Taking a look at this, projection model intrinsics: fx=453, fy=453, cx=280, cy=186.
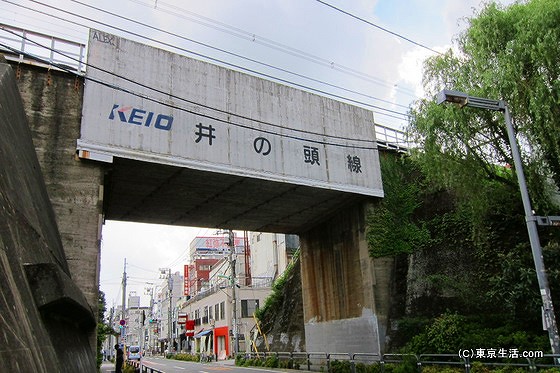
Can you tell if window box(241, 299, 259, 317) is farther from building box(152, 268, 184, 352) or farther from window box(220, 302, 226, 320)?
building box(152, 268, 184, 352)

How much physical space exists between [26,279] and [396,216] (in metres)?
18.3

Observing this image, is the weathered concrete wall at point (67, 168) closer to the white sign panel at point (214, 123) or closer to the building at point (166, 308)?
the white sign panel at point (214, 123)

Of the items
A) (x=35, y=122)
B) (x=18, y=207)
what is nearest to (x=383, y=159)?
(x=35, y=122)

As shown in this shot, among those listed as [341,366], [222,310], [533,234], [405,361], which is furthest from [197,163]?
[222,310]

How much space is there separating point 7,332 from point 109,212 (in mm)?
17574

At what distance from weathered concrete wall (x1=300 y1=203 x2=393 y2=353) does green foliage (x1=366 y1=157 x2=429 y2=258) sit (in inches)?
21.7

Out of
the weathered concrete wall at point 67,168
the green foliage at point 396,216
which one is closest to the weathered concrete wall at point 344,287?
the green foliage at point 396,216

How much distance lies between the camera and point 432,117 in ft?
58.5

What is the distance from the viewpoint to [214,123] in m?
17.9

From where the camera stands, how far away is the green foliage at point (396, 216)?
21641mm

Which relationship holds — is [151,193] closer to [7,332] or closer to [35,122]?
[35,122]

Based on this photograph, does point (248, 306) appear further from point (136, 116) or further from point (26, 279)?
point (26, 279)

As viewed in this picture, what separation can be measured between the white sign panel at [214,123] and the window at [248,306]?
3155 centimetres

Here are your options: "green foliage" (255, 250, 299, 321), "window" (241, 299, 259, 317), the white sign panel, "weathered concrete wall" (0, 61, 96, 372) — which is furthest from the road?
"weathered concrete wall" (0, 61, 96, 372)
